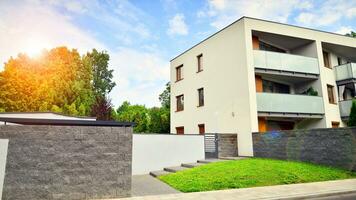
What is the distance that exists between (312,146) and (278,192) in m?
5.62

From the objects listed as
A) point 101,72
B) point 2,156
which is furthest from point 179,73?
point 101,72

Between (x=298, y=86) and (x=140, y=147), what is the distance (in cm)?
1389

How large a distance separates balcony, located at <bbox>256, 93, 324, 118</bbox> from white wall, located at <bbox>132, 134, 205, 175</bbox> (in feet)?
14.5

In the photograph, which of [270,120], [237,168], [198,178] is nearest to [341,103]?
[270,120]

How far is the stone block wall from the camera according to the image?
1500cm

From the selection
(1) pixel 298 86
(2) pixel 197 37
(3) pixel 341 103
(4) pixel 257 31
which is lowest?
(3) pixel 341 103

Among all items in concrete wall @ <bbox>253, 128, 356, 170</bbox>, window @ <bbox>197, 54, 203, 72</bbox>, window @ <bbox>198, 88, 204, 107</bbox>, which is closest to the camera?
concrete wall @ <bbox>253, 128, 356, 170</bbox>

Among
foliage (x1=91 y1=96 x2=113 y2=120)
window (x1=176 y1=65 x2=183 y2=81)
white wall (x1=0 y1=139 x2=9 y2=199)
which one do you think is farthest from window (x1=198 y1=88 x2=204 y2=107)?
white wall (x1=0 y1=139 x2=9 y2=199)

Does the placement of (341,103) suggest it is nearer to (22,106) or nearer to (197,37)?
(197,37)

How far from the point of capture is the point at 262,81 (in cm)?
1789

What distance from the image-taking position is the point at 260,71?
1584cm

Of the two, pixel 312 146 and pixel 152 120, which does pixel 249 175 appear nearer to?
pixel 312 146

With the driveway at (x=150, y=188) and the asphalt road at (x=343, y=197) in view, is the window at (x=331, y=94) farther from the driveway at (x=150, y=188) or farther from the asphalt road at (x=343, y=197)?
the driveway at (x=150, y=188)

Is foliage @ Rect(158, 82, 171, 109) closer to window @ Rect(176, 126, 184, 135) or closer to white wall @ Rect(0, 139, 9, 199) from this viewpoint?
window @ Rect(176, 126, 184, 135)
